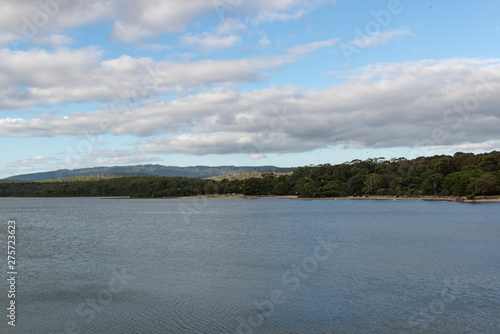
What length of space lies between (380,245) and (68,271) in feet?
94.7

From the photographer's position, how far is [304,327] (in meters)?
18.2

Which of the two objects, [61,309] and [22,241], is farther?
[22,241]

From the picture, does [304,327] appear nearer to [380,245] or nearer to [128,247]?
[380,245]

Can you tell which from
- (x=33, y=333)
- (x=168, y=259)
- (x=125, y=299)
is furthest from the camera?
(x=168, y=259)

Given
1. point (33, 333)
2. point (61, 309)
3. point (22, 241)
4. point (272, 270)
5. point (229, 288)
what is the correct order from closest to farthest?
point (33, 333) < point (61, 309) < point (229, 288) < point (272, 270) < point (22, 241)

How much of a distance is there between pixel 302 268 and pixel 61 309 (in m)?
16.4

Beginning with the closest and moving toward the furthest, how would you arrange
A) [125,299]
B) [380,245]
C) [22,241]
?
[125,299]
[380,245]
[22,241]

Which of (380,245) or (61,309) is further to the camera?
(380,245)

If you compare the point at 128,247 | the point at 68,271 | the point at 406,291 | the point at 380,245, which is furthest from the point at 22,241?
the point at 406,291

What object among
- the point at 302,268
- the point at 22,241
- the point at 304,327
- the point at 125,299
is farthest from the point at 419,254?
the point at 22,241

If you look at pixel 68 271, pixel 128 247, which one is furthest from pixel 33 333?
pixel 128 247

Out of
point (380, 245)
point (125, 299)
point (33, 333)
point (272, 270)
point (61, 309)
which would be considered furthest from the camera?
point (380, 245)

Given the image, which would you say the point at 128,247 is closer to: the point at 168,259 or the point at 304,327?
the point at 168,259

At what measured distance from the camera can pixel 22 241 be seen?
49.7 meters
